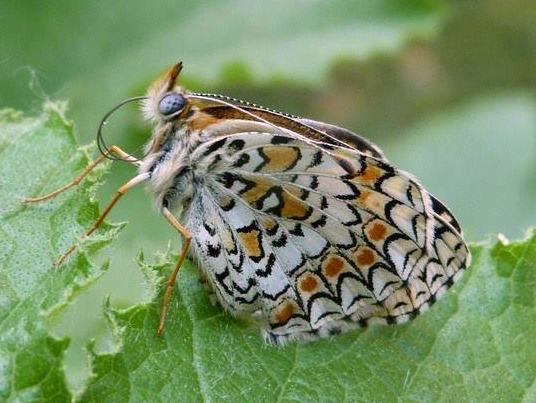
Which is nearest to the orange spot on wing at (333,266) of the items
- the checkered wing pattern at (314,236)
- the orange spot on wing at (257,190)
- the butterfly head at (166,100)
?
the checkered wing pattern at (314,236)

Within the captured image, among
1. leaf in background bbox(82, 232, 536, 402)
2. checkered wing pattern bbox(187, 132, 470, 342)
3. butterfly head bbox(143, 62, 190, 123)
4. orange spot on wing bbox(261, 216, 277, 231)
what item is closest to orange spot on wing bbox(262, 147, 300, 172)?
checkered wing pattern bbox(187, 132, 470, 342)

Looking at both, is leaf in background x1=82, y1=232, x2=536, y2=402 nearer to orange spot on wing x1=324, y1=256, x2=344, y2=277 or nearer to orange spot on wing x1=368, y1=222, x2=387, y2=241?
orange spot on wing x1=324, y1=256, x2=344, y2=277

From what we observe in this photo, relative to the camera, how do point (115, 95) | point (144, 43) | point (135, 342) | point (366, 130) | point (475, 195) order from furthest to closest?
point (366, 130) < point (475, 195) < point (144, 43) < point (115, 95) < point (135, 342)

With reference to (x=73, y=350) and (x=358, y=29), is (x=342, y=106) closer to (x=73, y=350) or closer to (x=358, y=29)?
(x=358, y=29)

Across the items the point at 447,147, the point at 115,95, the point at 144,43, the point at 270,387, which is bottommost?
the point at 270,387

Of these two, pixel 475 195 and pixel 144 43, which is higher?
pixel 144 43

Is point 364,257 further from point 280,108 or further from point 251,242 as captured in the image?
point 280,108

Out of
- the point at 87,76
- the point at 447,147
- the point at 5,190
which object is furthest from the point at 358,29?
the point at 5,190

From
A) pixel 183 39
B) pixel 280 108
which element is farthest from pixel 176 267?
pixel 280 108
